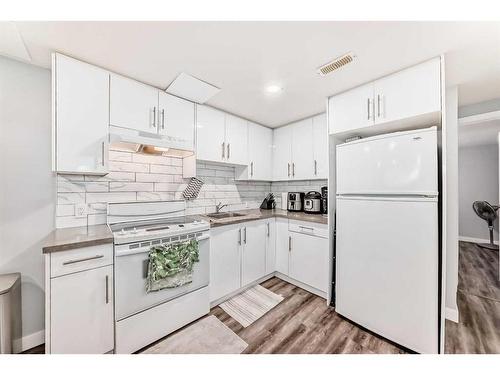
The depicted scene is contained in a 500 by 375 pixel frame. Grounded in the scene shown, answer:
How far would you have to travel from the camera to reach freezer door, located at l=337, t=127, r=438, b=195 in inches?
53.6

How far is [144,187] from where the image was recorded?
2.02 metres

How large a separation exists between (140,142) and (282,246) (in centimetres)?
200

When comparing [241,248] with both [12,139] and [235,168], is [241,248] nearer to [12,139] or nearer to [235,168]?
[235,168]

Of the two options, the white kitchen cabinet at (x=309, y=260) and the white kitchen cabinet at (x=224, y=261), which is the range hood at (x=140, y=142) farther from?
the white kitchen cabinet at (x=309, y=260)

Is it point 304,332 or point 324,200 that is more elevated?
point 324,200

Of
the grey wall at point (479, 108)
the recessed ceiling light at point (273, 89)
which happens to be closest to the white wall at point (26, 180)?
the recessed ceiling light at point (273, 89)

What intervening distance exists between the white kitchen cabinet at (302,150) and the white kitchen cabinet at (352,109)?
25.3 inches

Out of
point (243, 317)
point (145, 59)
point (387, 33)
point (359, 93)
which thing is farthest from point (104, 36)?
point (243, 317)

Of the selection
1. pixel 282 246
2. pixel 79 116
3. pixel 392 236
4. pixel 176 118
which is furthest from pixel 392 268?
pixel 79 116

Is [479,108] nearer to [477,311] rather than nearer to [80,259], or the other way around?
[477,311]

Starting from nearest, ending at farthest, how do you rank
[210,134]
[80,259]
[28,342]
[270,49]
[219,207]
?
[80,259], [270,49], [28,342], [210,134], [219,207]

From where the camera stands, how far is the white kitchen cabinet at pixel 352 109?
5.58ft

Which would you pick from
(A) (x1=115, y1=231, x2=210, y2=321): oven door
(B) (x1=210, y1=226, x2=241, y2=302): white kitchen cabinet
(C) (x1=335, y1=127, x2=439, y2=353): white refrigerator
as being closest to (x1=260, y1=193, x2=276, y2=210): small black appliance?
(B) (x1=210, y1=226, x2=241, y2=302): white kitchen cabinet

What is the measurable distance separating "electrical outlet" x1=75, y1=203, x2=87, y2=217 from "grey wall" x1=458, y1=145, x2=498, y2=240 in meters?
7.25
